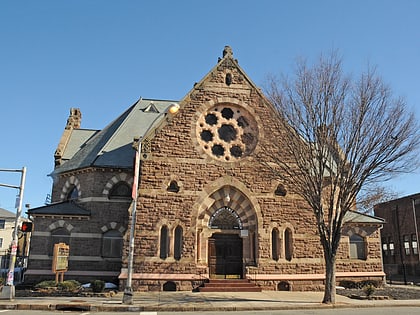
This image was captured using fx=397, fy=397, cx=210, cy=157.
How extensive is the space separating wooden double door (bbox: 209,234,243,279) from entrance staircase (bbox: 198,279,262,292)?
821mm

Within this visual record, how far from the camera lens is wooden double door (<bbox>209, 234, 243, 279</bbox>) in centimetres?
2152

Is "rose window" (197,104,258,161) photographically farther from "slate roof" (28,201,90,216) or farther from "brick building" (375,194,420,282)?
"brick building" (375,194,420,282)

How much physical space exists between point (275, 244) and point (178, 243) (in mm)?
5360

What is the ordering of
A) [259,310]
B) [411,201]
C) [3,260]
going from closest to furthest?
[259,310] < [411,201] < [3,260]

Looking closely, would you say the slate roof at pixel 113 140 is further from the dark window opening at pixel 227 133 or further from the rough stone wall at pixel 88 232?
the dark window opening at pixel 227 133

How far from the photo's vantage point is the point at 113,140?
88.9 feet

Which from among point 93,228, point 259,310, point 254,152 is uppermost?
point 254,152

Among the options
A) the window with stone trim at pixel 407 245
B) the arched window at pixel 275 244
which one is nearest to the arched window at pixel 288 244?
the arched window at pixel 275 244

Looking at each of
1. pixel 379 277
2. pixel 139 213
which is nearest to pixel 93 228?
pixel 139 213

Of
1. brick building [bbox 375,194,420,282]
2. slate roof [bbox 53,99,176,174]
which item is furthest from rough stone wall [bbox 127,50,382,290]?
brick building [bbox 375,194,420,282]

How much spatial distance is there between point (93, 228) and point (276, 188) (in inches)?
437

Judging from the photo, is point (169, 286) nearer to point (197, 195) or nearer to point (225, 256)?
point (225, 256)

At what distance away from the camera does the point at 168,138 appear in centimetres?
Answer: 2202

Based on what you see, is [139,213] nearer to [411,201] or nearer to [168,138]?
[168,138]
